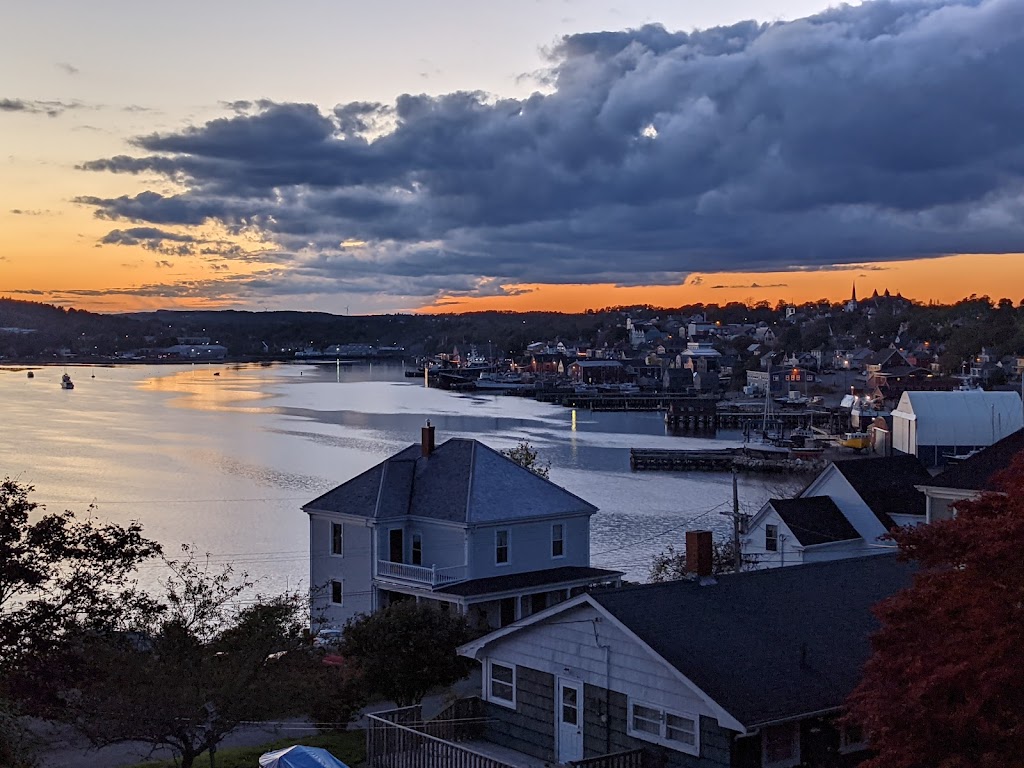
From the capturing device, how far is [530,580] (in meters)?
30.6

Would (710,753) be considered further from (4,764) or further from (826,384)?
(826,384)

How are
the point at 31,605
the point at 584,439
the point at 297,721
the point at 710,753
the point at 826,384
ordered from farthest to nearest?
the point at 826,384 → the point at 584,439 → the point at 297,721 → the point at 31,605 → the point at 710,753

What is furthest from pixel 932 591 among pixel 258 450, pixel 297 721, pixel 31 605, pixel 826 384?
pixel 826 384

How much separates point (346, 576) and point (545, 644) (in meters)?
15.1

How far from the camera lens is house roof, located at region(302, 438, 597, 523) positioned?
3095 cm

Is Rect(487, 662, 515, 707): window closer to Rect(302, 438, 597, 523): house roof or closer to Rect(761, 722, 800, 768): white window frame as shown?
Rect(761, 722, 800, 768): white window frame

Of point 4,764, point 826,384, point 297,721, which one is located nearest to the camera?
point 4,764

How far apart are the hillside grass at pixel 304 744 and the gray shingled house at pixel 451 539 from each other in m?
9.34

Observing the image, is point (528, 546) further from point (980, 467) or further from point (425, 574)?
point (980, 467)

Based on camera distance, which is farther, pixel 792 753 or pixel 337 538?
pixel 337 538

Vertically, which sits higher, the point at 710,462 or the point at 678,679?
the point at 678,679

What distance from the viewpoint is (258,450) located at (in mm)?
98312

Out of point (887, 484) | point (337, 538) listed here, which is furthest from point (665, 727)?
point (887, 484)

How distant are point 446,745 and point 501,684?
218 centimetres
